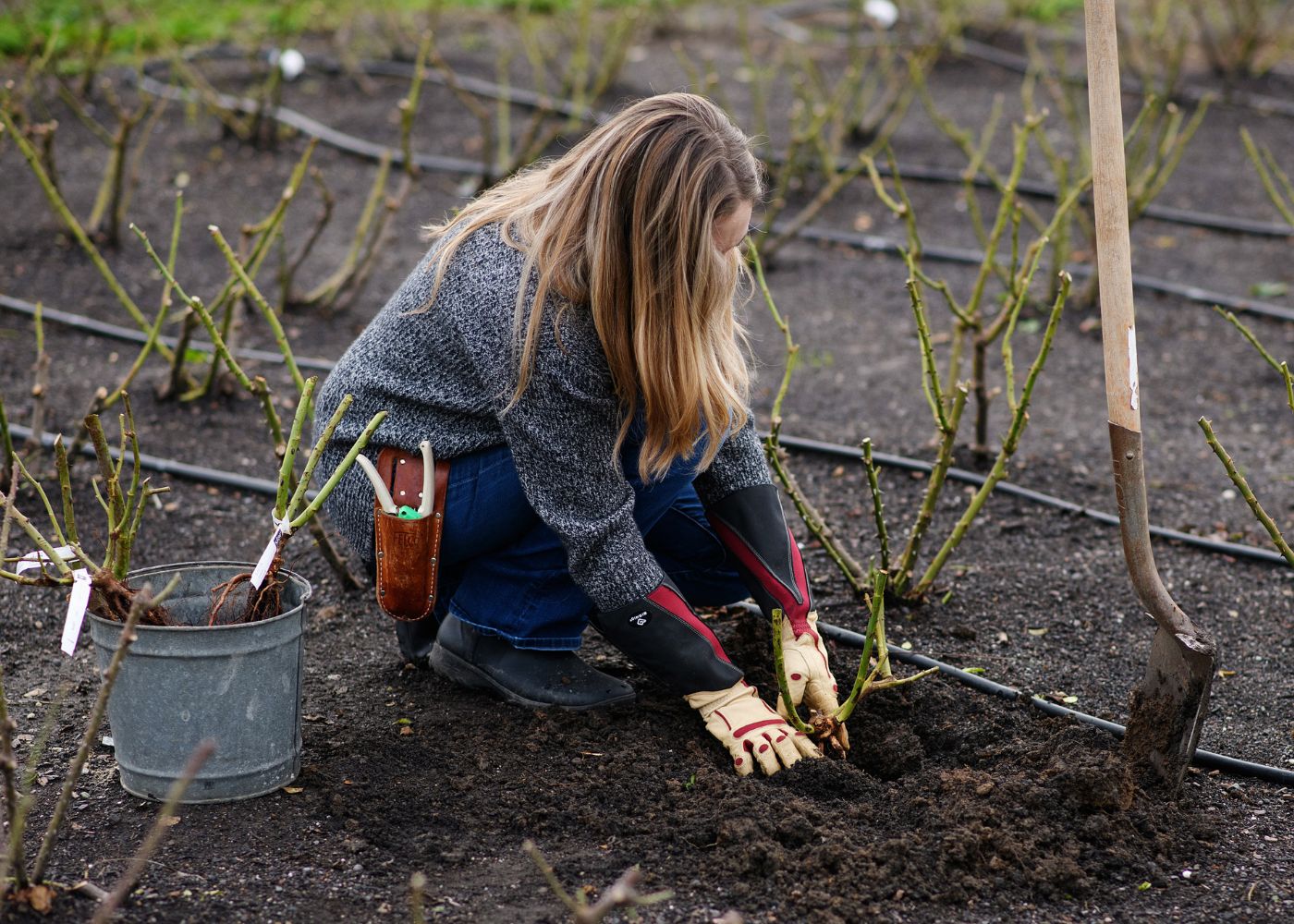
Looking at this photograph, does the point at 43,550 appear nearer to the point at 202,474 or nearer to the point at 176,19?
the point at 202,474

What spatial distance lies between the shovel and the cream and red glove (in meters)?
0.47

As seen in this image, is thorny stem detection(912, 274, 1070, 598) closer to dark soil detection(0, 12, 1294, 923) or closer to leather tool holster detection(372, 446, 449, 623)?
dark soil detection(0, 12, 1294, 923)

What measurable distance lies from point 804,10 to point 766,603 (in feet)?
23.1

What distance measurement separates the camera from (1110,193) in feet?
5.45

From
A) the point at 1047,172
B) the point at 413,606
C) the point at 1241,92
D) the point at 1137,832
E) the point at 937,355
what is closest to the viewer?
the point at 1137,832

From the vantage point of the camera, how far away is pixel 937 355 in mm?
4047

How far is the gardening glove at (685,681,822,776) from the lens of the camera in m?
1.91

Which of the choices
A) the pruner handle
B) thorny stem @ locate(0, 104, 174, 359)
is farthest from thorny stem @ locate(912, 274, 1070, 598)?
thorny stem @ locate(0, 104, 174, 359)

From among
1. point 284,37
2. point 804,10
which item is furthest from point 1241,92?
point 284,37

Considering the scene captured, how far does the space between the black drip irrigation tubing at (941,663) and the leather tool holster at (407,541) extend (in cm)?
56

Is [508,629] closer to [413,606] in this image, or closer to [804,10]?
[413,606]

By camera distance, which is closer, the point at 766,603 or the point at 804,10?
the point at 766,603

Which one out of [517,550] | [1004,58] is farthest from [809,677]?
[1004,58]

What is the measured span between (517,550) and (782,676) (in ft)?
1.67
